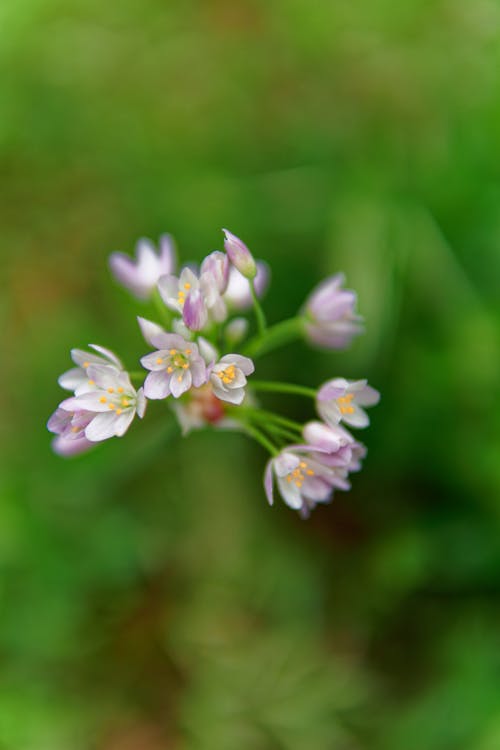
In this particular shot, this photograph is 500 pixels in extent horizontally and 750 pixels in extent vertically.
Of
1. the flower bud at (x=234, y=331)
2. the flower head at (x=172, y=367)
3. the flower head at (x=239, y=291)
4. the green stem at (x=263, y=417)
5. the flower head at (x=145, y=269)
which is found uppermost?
the flower head at (x=145, y=269)

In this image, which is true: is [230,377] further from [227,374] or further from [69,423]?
[69,423]

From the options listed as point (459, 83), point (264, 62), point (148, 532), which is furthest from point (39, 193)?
point (459, 83)

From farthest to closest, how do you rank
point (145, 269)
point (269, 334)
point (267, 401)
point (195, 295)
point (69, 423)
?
point (267, 401)
point (145, 269)
point (269, 334)
point (69, 423)
point (195, 295)

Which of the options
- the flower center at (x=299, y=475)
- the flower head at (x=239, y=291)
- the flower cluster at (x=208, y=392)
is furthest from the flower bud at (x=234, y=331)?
the flower center at (x=299, y=475)

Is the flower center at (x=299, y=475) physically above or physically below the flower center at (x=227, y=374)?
below

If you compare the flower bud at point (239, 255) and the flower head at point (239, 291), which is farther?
the flower head at point (239, 291)

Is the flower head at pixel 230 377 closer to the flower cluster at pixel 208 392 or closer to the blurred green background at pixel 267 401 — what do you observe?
the flower cluster at pixel 208 392

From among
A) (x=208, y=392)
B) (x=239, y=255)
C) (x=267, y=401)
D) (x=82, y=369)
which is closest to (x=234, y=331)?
(x=208, y=392)

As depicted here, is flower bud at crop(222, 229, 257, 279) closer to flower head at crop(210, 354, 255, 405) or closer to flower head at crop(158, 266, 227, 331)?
flower head at crop(158, 266, 227, 331)
